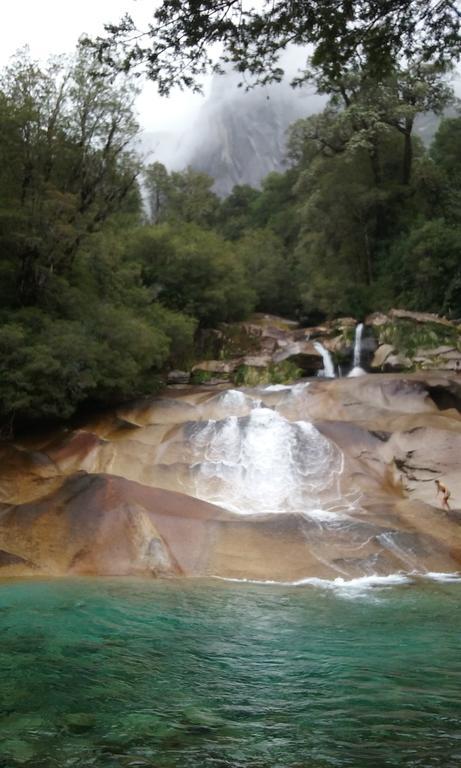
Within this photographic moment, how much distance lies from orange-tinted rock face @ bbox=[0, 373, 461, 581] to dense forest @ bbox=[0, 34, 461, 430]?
216cm

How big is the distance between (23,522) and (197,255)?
19735 millimetres

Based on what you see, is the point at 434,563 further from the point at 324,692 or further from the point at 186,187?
the point at 186,187

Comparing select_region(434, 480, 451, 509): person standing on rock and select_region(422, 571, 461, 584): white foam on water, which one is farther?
select_region(434, 480, 451, 509): person standing on rock

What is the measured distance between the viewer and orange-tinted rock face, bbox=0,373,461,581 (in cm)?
1188

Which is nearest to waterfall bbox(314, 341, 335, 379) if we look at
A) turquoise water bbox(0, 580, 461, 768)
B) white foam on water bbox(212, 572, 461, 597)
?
white foam on water bbox(212, 572, 461, 597)

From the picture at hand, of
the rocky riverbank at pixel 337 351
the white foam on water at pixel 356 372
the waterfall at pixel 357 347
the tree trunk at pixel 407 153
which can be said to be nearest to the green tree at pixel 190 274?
the rocky riverbank at pixel 337 351

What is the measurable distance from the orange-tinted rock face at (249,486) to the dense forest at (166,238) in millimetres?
2161

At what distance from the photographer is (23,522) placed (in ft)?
41.7

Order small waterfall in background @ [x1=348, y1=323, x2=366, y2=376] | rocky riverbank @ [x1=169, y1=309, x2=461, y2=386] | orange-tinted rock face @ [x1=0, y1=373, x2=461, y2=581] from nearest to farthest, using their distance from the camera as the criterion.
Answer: orange-tinted rock face @ [x1=0, y1=373, x2=461, y2=581] → rocky riverbank @ [x1=169, y1=309, x2=461, y2=386] → small waterfall in background @ [x1=348, y1=323, x2=366, y2=376]

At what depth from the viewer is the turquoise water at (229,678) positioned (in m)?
4.40

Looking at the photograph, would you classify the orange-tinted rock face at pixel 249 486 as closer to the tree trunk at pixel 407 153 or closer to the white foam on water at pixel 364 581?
the white foam on water at pixel 364 581

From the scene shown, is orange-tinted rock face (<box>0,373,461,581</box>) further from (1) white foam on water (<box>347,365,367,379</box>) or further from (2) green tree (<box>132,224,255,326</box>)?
(2) green tree (<box>132,224,255,326</box>)

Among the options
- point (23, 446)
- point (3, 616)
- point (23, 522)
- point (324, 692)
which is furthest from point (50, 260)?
point (324, 692)

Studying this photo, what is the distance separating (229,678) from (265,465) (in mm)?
10085
